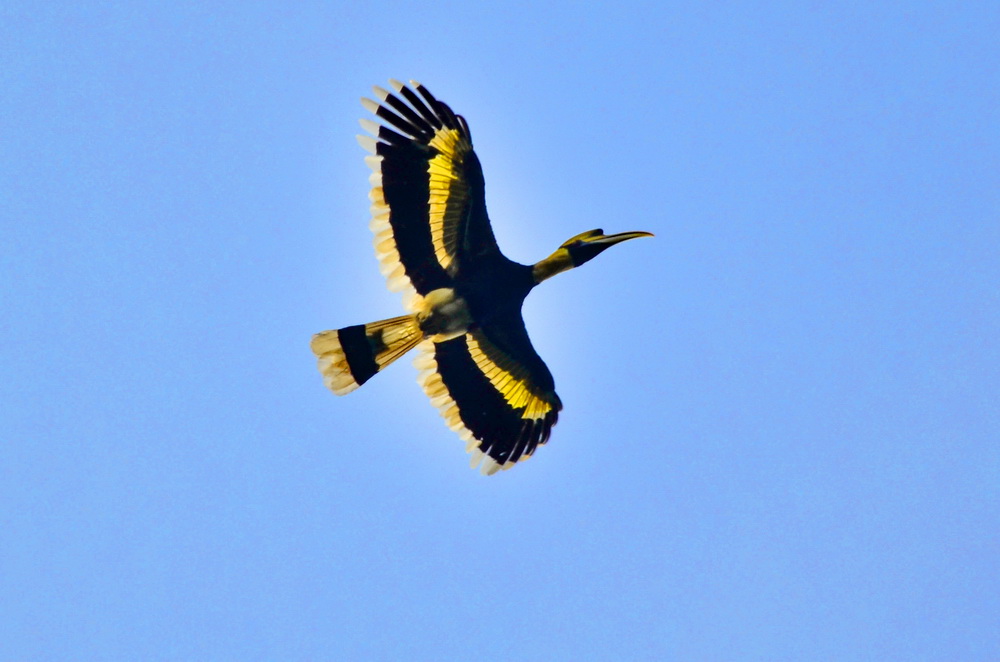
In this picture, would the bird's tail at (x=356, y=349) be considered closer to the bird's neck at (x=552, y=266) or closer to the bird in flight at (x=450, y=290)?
the bird in flight at (x=450, y=290)

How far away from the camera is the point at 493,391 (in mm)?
13781

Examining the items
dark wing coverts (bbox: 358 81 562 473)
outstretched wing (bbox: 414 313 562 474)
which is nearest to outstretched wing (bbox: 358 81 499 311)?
dark wing coverts (bbox: 358 81 562 473)

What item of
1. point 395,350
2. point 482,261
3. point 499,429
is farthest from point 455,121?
point 499,429

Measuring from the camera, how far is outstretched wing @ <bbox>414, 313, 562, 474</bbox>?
13.6 metres

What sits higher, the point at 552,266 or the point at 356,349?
the point at 552,266

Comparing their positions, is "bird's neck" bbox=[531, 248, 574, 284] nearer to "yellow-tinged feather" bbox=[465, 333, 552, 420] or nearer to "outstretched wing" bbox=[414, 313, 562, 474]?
"outstretched wing" bbox=[414, 313, 562, 474]

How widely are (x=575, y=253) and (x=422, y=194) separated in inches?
68.8

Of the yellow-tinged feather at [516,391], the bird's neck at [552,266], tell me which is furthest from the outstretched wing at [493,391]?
the bird's neck at [552,266]

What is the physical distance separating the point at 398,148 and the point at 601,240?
2304 millimetres

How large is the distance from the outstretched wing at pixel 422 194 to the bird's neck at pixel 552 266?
0.53 metres

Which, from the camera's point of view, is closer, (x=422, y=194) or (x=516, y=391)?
(x=422, y=194)

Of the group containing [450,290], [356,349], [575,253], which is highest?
[575,253]

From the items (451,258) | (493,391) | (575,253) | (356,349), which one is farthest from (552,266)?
(356,349)

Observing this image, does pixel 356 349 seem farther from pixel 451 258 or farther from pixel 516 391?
pixel 516 391
